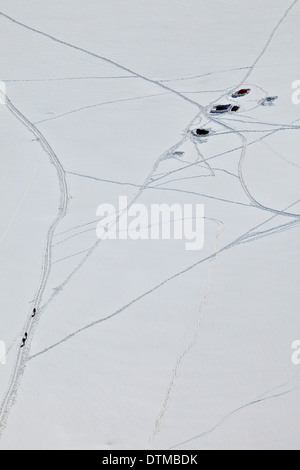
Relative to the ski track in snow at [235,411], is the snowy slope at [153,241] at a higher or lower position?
higher

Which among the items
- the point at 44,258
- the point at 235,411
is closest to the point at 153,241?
the point at 44,258

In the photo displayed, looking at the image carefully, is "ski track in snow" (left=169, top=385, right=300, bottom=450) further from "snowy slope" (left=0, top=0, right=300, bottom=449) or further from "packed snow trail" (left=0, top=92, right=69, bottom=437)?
"packed snow trail" (left=0, top=92, right=69, bottom=437)

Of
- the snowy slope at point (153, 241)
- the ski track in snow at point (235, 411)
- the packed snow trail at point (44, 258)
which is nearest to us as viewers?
the ski track in snow at point (235, 411)

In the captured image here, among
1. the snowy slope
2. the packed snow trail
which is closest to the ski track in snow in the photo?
the snowy slope

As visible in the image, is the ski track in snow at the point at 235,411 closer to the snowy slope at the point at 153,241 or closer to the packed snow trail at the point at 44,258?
the snowy slope at the point at 153,241

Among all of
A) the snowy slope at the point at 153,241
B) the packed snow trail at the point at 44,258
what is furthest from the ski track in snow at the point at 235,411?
the packed snow trail at the point at 44,258
